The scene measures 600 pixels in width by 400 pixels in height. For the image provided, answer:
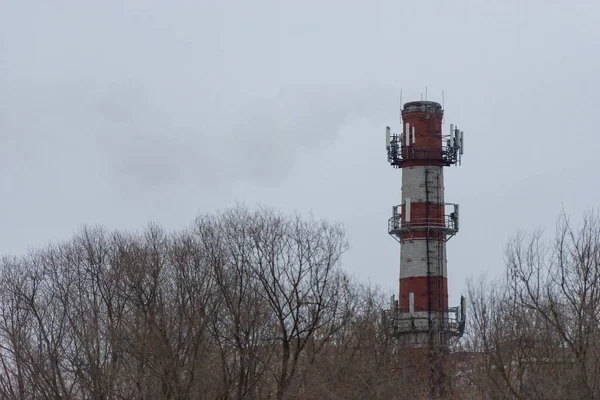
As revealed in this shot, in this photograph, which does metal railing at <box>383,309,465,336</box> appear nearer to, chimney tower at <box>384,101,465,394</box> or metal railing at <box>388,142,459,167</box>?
chimney tower at <box>384,101,465,394</box>

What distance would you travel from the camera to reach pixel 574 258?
28.6m

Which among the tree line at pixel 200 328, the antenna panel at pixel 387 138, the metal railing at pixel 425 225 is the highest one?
the antenna panel at pixel 387 138

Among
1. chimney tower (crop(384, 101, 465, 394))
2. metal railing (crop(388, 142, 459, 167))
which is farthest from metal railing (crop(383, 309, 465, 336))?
metal railing (crop(388, 142, 459, 167))

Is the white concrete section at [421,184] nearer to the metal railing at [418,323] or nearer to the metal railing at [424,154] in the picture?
the metal railing at [424,154]

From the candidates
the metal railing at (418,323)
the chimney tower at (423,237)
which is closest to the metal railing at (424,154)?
the chimney tower at (423,237)

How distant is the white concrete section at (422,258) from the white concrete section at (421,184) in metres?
2.08

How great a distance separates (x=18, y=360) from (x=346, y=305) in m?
13.0

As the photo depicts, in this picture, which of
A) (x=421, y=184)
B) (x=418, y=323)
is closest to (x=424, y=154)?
(x=421, y=184)

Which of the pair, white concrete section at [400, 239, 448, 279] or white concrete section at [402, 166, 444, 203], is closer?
white concrete section at [400, 239, 448, 279]

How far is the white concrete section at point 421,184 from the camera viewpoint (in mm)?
55500

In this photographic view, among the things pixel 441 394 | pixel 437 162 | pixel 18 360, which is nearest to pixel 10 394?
pixel 18 360

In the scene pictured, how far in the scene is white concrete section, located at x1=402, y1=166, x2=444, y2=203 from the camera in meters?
55.5

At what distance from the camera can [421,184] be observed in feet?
183

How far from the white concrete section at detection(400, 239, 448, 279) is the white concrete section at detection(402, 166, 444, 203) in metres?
2.08
